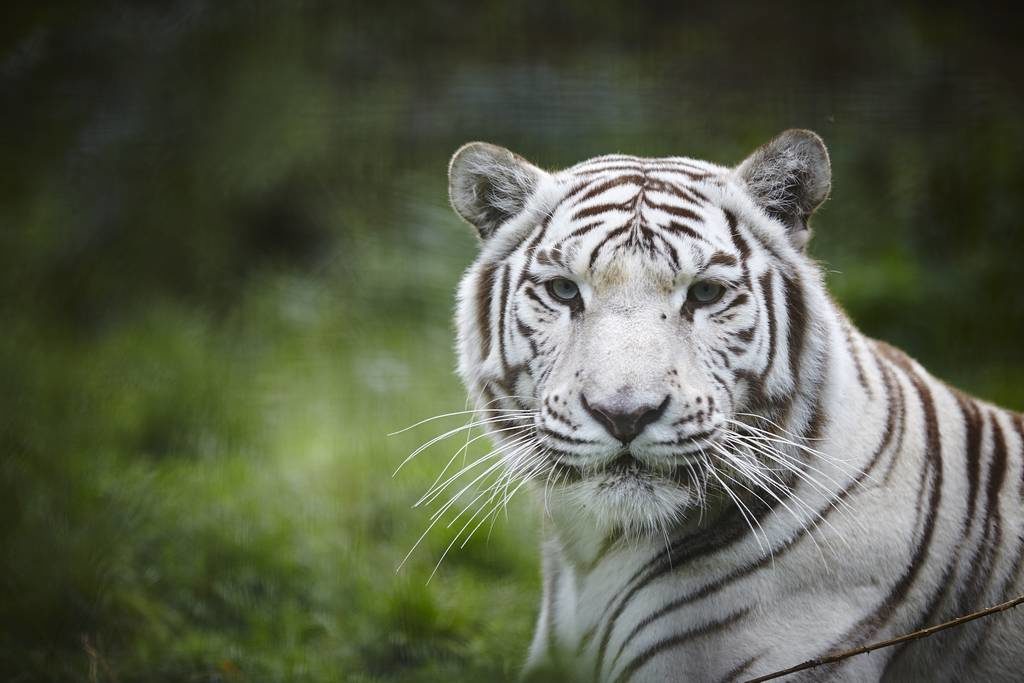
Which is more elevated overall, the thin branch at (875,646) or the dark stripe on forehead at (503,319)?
the dark stripe on forehead at (503,319)

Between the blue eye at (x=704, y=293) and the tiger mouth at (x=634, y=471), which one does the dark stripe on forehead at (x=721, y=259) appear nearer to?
the blue eye at (x=704, y=293)

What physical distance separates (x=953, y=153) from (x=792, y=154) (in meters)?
2.56

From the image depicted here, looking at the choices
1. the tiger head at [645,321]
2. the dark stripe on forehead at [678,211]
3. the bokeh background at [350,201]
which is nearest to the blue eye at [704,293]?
the tiger head at [645,321]

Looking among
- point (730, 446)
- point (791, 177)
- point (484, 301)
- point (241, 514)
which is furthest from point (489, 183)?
point (241, 514)

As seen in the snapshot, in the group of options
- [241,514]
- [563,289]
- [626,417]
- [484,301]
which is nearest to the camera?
[626,417]

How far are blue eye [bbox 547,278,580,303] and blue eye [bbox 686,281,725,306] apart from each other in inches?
7.0

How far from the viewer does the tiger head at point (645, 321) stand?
1.42m

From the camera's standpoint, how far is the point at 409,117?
3.68m

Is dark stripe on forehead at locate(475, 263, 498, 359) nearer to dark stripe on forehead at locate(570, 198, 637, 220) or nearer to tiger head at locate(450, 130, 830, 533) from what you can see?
tiger head at locate(450, 130, 830, 533)

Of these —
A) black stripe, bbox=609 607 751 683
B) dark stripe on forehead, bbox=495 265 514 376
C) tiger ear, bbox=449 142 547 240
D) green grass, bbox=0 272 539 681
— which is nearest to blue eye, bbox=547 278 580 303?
dark stripe on forehead, bbox=495 265 514 376

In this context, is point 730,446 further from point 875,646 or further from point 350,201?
point 350,201

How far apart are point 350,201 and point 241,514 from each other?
1.54 meters

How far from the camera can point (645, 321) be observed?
1464mm

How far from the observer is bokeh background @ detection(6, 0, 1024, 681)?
2914 mm
